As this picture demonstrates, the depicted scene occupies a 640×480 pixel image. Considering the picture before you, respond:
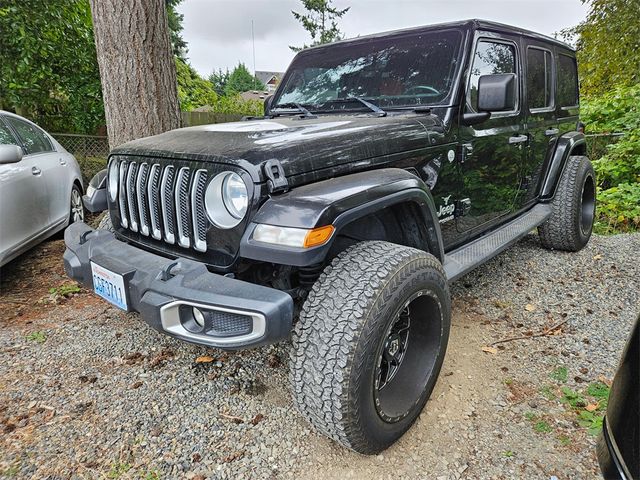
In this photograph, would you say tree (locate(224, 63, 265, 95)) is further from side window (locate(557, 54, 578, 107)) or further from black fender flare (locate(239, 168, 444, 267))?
black fender flare (locate(239, 168, 444, 267))

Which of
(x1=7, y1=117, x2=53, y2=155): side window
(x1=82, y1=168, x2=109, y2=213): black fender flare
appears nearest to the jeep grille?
(x1=82, y1=168, x2=109, y2=213): black fender flare

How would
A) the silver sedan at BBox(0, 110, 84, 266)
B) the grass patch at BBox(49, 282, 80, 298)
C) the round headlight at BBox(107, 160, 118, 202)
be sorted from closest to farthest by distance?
the round headlight at BBox(107, 160, 118, 202)
the silver sedan at BBox(0, 110, 84, 266)
the grass patch at BBox(49, 282, 80, 298)

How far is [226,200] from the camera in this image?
179cm

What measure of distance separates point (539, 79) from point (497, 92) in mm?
1553

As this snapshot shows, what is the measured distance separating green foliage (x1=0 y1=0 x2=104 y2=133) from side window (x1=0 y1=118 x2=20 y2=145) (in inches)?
84.4

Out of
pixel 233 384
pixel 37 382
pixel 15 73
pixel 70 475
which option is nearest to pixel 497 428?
pixel 233 384

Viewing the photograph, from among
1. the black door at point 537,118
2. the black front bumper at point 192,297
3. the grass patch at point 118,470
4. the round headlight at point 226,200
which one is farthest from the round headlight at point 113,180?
the black door at point 537,118

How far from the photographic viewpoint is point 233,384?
235 cm

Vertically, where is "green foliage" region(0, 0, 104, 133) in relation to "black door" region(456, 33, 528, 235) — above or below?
above

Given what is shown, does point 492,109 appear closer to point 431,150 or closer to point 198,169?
point 431,150

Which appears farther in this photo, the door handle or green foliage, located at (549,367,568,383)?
the door handle

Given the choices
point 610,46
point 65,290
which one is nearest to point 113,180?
point 65,290

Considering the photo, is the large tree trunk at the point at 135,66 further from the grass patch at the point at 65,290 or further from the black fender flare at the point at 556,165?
the black fender flare at the point at 556,165

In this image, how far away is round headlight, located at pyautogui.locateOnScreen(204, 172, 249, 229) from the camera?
5.74 feet
